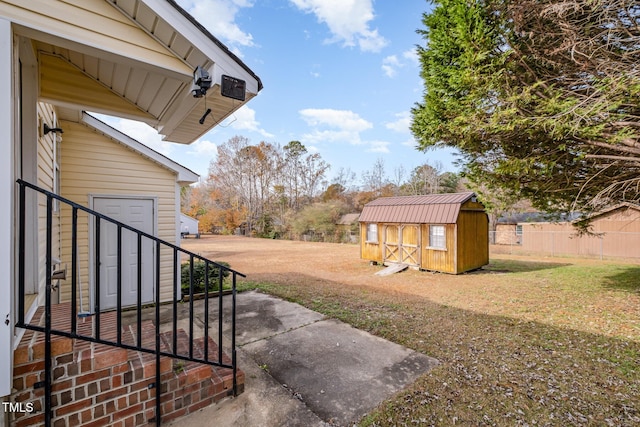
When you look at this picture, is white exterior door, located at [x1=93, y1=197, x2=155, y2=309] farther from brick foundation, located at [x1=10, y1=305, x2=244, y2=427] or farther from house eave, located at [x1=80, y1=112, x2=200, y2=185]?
brick foundation, located at [x1=10, y1=305, x2=244, y2=427]

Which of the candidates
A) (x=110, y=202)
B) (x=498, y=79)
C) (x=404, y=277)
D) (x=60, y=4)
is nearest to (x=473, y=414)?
(x=60, y=4)

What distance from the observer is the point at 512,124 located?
5.09m

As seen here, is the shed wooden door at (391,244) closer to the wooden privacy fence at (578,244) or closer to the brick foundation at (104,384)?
the wooden privacy fence at (578,244)

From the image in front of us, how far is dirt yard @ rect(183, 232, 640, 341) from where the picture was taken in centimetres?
522

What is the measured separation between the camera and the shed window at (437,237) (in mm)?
9662

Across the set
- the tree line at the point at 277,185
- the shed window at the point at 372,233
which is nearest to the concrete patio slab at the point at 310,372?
the shed window at the point at 372,233

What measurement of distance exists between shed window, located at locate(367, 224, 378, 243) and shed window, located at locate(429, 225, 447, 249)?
2359 mm

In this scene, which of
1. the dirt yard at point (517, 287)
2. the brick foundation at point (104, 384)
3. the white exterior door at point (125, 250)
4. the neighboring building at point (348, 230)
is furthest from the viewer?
the neighboring building at point (348, 230)

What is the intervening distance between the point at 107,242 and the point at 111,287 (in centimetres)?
85

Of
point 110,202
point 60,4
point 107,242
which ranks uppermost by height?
point 60,4

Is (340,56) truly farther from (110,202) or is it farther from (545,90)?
(110,202)

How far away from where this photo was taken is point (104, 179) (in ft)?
16.3

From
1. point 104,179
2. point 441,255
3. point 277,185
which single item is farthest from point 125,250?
point 277,185

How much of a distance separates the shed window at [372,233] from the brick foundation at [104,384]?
386 inches
